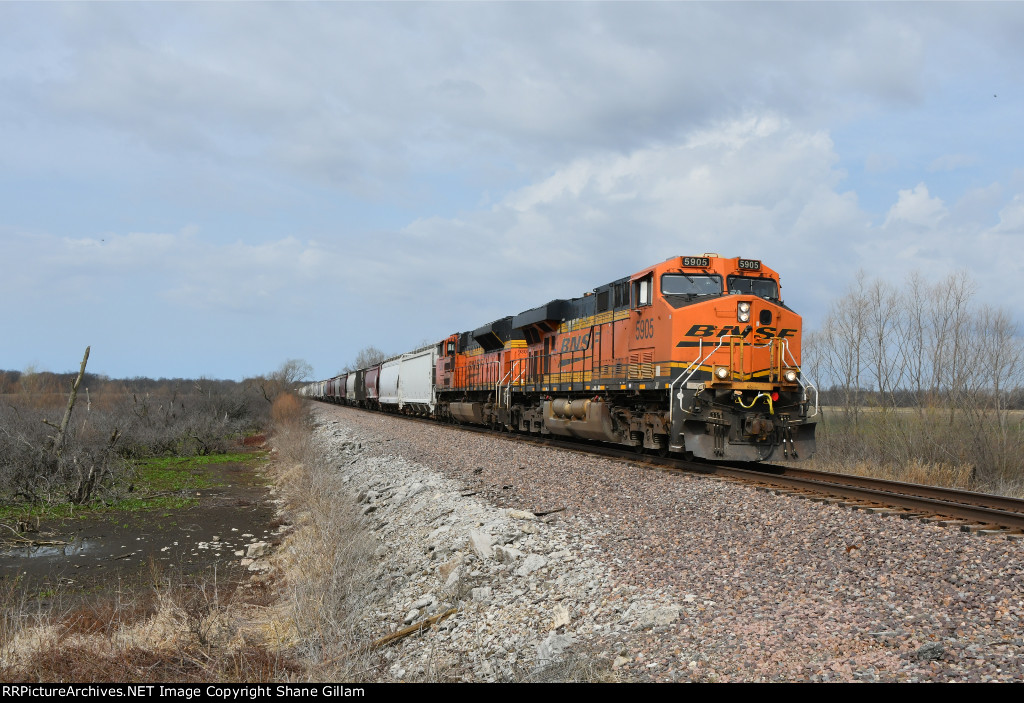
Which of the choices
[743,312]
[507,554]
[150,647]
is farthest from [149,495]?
[743,312]

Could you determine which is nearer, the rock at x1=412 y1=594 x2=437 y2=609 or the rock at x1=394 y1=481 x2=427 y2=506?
the rock at x1=412 y1=594 x2=437 y2=609

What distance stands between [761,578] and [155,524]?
1503cm

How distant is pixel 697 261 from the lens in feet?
42.9

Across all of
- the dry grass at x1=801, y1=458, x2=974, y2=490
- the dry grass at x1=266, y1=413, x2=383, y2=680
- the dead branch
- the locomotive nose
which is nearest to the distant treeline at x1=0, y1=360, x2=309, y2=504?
the dry grass at x1=266, y1=413, x2=383, y2=680

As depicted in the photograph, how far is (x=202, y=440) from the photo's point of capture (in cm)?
3177

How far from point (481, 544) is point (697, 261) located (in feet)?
24.3

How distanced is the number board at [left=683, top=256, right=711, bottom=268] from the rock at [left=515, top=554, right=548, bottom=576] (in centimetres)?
749

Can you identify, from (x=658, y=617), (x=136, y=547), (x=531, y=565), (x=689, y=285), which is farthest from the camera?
(x=136, y=547)

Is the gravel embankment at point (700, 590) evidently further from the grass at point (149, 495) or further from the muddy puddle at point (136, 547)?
the grass at point (149, 495)

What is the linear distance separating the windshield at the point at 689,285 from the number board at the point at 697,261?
0.18 metres

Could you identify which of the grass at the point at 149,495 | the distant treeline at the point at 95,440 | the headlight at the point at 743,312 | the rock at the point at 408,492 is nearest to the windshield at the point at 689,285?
the headlight at the point at 743,312

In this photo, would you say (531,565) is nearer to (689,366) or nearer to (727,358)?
(689,366)

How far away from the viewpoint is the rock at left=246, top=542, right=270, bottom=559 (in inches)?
537

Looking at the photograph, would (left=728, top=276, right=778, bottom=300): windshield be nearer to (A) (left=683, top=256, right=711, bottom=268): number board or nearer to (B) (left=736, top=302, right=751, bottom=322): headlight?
(A) (left=683, top=256, right=711, bottom=268): number board
